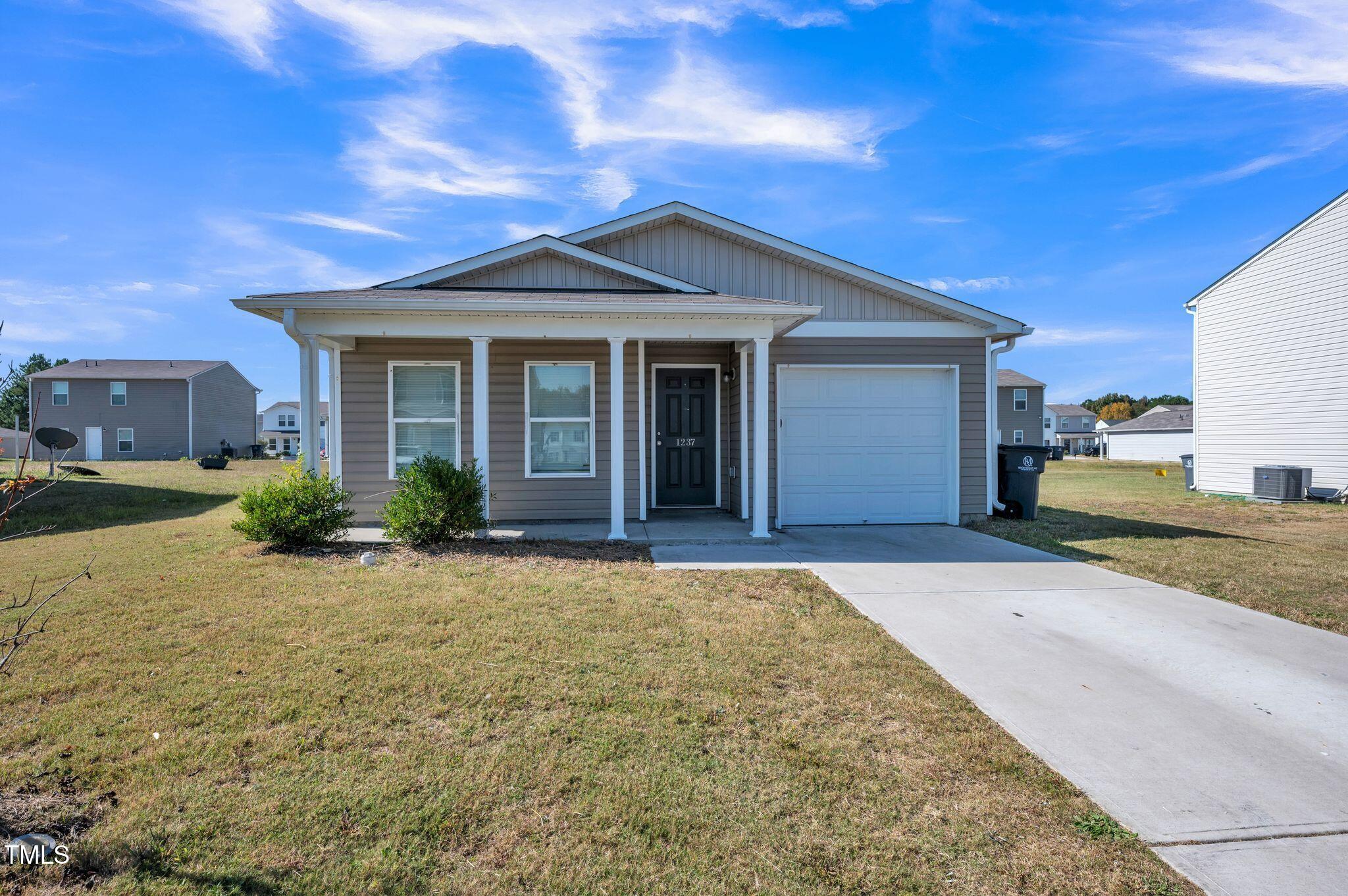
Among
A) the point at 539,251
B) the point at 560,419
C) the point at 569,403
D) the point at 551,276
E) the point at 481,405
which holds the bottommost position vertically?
the point at 560,419

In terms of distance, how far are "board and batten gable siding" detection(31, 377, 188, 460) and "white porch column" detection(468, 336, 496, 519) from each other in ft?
109

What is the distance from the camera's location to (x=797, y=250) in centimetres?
924

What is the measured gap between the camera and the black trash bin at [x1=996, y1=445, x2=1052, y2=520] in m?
10.0

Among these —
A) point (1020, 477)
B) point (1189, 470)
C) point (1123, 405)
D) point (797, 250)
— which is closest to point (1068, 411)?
point (1123, 405)

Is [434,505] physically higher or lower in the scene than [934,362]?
lower

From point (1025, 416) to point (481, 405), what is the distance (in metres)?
39.8

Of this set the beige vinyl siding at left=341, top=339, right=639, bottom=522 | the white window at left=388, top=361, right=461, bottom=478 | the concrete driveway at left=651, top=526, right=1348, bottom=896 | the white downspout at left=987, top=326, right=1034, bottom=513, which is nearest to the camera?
the concrete driveway at left=651, top=526, right=1348, bottom=896

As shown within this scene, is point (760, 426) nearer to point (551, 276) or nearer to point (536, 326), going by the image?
point (536, 326)

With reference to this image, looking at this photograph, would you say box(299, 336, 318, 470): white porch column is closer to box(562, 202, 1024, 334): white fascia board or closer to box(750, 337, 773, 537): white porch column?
box(562, 202, 1024, 334): white fascia board

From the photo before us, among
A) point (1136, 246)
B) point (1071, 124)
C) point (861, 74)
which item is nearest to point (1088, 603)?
point (861, 74)

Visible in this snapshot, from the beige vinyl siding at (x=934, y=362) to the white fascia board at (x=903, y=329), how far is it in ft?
0.26

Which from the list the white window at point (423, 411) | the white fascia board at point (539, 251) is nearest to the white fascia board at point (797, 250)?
the white fascia board at point (539, 251)

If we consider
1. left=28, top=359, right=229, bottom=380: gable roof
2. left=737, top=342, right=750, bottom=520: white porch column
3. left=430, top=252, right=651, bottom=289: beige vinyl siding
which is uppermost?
left=28, top=359, right=229, bottom=380: gable roof

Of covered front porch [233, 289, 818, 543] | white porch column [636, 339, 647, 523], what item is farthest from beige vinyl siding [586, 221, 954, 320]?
white porch column [636, 339, 647, 523]
